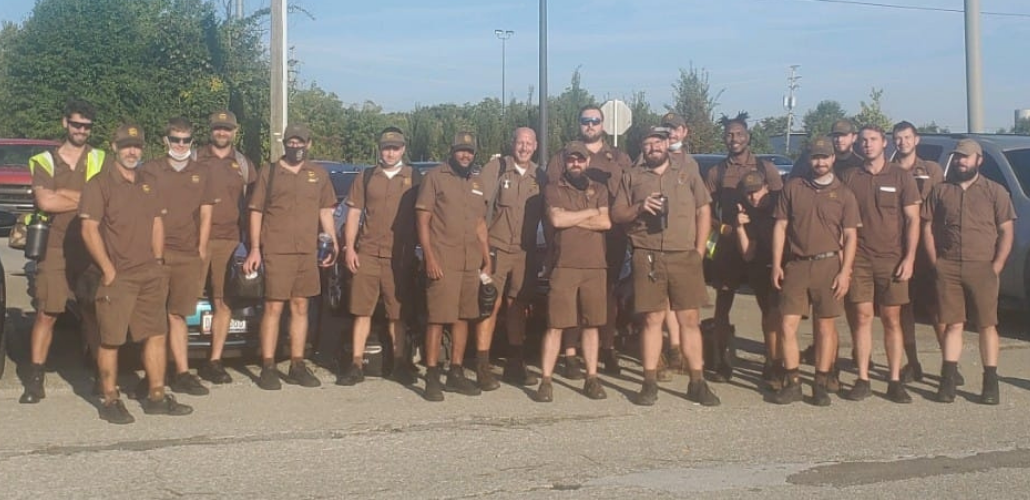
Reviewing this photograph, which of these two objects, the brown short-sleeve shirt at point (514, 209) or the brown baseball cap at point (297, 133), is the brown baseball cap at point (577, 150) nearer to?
the brown short-sleeve shirt at point (514, 209)

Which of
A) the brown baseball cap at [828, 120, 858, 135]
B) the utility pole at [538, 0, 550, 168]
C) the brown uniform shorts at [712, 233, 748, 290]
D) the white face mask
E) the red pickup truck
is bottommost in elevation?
the brown uniform shorts at [712, 233, 748, 290]

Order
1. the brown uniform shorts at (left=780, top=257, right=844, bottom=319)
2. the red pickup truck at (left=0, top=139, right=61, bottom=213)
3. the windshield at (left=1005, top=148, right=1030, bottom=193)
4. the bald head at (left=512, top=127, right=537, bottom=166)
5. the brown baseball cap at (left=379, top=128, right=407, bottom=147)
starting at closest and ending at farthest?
the brown uniform shorts at (left=780, top=257, right=844, bottom=319)
the brown baseball cap at (left=379, top=128, right=407, bottom=147)
the bald head at (left=512, top=127, right=537, bottom=166)
the windshield at (left=1005, top=148, right=1030, bottom=193)
the red pickup truck at (left=0, top=139, right=61, bottom=213)

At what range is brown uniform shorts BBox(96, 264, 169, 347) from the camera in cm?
739

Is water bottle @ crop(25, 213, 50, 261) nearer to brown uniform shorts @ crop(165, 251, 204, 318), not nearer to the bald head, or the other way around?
brown uniform shorts @ crop(165, 251, 204, 318)

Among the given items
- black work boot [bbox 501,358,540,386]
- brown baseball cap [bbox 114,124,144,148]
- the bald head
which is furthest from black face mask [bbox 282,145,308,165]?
black work boot [bbox 501,358,540,386]

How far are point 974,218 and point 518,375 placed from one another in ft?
11.1

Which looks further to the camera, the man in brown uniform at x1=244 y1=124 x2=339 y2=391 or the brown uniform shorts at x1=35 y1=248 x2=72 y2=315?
the man in brown uniform at x1=244 y1=124 x2=339 y2=391

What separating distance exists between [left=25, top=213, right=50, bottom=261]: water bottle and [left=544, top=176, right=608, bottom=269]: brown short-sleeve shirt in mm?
3306

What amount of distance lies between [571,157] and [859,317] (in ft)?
7.57

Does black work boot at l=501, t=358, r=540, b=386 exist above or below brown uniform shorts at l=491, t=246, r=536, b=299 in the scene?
below

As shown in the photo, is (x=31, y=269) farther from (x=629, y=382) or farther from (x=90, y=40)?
(x=90, y=40)

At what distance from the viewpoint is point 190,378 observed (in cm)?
832

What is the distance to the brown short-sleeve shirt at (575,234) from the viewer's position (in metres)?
8.23

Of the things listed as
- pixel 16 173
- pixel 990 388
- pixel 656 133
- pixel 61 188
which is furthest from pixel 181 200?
pixel 16 173
